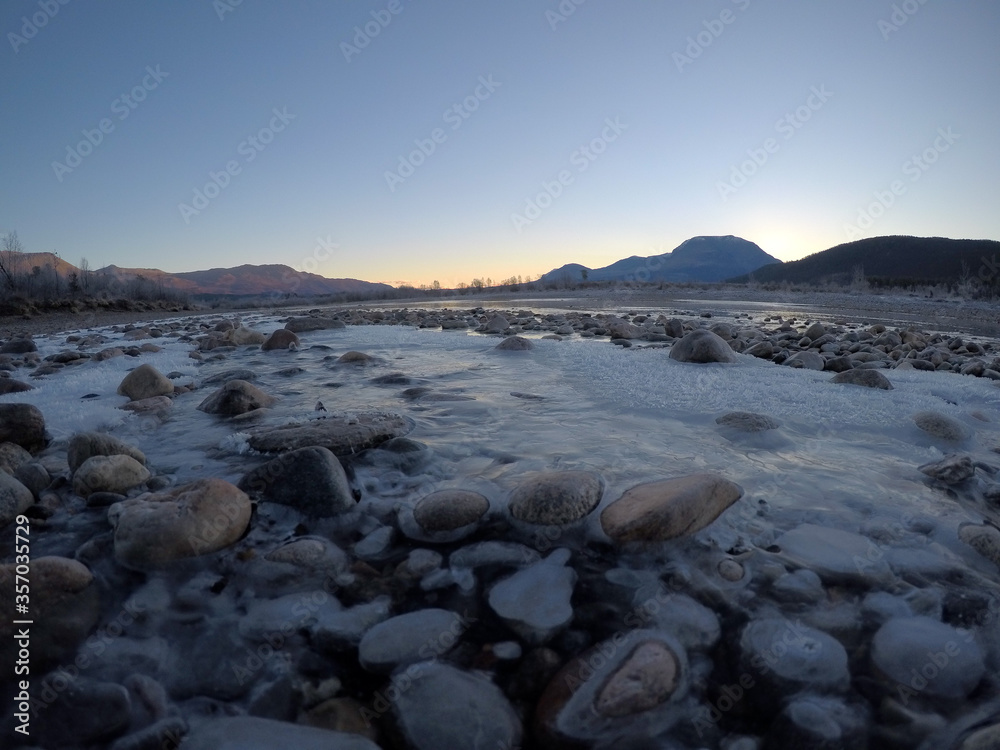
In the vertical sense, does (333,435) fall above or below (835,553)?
above

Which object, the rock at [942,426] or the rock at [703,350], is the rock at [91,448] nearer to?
the rock at [942,426]

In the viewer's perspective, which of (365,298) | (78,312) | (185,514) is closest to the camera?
(185,514)

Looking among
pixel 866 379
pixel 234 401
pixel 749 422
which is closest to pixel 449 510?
pixel 749 422

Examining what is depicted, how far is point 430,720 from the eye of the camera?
0.97m

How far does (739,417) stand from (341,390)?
2.82 metres

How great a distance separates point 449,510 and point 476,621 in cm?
48

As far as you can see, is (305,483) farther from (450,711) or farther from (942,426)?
(942,426)

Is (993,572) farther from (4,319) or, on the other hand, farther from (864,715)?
(4,319)

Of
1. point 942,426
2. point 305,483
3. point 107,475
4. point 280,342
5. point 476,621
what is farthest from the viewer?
point 280,342

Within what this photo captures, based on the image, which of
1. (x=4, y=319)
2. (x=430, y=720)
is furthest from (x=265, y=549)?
(x=4, y=319)

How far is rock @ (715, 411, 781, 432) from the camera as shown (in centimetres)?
261

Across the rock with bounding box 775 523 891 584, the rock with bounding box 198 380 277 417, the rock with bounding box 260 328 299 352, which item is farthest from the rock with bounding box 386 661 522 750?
the rock with bounding box 260 328 299 352

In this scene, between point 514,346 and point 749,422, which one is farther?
point 514,346

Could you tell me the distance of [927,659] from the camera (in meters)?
1.08
